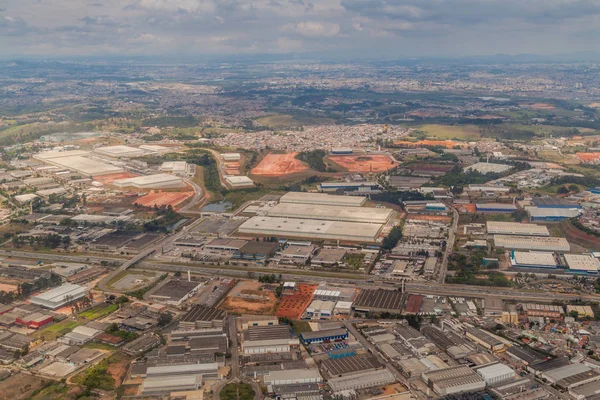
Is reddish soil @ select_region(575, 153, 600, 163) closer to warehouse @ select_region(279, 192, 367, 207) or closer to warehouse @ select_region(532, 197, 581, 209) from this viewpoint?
warehouse @ select_region(532, 197, 581, 209)

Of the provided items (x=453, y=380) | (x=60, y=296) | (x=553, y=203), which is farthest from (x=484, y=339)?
(x=553, y=203)

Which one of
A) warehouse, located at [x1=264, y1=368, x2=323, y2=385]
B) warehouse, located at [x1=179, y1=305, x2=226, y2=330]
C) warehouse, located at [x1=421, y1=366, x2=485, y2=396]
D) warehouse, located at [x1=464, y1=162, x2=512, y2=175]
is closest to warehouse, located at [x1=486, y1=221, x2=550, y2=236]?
warehouse, located at [x1=464, y1=162, x2=512, y2=175]

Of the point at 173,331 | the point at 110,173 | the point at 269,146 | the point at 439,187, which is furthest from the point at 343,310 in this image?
the point at 269,146

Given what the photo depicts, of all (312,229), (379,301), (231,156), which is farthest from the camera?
(231,156)

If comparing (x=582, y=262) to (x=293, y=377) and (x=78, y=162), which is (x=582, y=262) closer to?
(x=293, y=377)

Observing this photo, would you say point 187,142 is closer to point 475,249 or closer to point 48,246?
point 48,246
